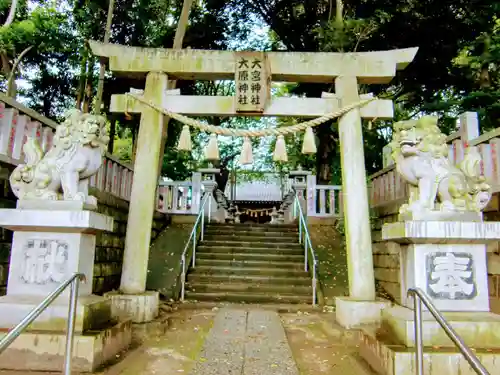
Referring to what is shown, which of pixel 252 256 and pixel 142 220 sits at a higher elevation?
pixel 142 220

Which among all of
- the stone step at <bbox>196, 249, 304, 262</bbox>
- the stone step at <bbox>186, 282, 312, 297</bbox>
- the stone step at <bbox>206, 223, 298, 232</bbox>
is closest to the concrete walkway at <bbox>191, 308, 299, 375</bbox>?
the stone step at <bbox>186, 282, 312, 297</bbox>

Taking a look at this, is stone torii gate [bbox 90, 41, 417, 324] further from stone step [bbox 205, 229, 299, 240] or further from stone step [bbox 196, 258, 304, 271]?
stone step [bbox 205, 229, 299, 240]

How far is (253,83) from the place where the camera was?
21.9ft

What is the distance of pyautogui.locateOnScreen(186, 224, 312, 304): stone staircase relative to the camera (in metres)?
8.22

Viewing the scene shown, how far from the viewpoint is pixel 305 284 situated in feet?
28.6

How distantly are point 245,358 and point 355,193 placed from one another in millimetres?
3397

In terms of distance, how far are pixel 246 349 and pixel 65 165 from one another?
2.79 metres

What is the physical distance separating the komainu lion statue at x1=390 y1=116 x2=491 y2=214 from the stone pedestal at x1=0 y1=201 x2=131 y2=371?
10.6ft

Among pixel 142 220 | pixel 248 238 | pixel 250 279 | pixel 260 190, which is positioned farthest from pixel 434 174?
pixel 260 190

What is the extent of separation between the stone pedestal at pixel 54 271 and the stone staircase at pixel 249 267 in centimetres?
439

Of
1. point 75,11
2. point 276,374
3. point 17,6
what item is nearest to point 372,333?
point 276,374

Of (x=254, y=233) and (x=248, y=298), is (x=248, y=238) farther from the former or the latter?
(x=248, y=298)

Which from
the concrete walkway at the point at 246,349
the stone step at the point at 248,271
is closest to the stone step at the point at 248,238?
the stone step at the point at 248,271

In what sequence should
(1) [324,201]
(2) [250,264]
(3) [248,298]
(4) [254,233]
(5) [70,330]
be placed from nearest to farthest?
1. (5) [70,330]
2. (3) [248,298]
3. (2) [250,264]
4. (4) [254,233]
5. (1) [324,201]
